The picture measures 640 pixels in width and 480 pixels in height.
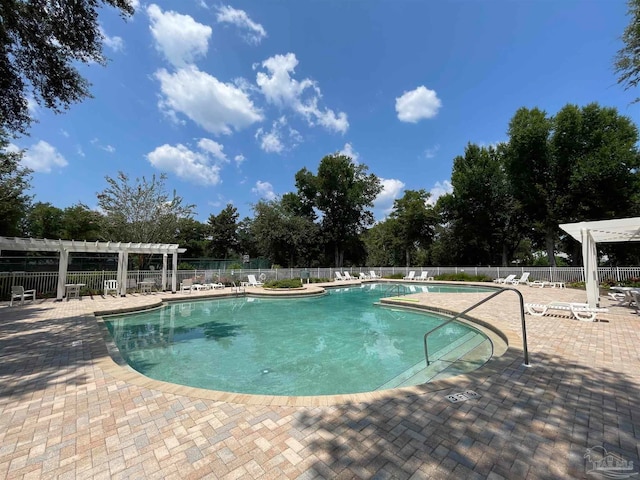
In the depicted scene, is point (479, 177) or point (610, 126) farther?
point (479, 177)

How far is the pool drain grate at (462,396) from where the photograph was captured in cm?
308

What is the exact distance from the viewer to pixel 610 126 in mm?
20141

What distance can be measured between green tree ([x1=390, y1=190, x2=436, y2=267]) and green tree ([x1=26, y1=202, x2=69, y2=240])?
39194mm

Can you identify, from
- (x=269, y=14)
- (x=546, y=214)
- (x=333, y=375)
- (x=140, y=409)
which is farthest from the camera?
(x=546, y=214)

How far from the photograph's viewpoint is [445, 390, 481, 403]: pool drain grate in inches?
121

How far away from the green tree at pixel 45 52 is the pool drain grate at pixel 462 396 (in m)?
11.7

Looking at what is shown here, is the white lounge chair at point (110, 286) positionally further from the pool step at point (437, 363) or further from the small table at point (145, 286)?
the pool step at point (437, 363)

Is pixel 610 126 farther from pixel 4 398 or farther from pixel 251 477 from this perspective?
pixel 4 398

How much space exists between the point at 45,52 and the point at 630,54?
59.9 ft

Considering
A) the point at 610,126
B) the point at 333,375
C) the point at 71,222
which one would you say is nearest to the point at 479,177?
the point at 610,126

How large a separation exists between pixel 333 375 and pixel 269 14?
13.9 m

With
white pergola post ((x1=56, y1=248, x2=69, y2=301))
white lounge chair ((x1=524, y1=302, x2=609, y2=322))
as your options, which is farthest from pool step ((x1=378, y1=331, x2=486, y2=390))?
white pergola post ((x1=56, y1=248, x2=69, y2=301))

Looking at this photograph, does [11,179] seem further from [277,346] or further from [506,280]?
[506,280]

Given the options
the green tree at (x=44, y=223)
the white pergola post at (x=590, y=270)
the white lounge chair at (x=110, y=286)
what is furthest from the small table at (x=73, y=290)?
the green tree at (x=44, y=223)
